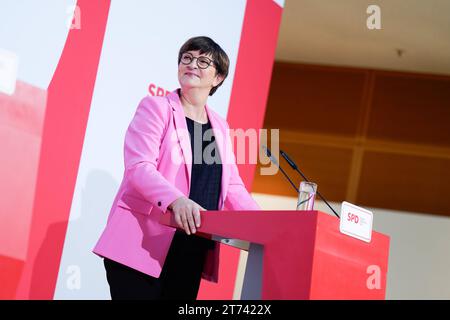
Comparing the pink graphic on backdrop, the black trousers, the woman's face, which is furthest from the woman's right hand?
the pink graphic on backdrop

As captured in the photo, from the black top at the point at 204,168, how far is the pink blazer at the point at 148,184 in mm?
41

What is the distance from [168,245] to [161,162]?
24 cm

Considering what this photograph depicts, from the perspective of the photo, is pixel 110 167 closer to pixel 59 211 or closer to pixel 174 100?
pixel 59 211

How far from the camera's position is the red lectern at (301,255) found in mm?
1506

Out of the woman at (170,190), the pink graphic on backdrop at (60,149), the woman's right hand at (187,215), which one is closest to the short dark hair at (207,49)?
the woman at (170,190)

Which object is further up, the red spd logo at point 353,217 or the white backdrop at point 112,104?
the white backdrop at point 112,104

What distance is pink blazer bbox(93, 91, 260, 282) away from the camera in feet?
6.28

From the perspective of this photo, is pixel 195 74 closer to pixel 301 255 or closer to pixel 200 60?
pixel 200 60

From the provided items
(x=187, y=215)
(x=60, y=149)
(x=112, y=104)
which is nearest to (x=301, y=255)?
(x=187, y=215)

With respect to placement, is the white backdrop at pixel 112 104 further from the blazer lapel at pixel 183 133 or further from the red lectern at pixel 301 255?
the red lectern at pixel 301 255

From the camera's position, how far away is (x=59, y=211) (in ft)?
8.14

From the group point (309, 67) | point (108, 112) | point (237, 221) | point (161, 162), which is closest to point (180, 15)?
point (108, 112)

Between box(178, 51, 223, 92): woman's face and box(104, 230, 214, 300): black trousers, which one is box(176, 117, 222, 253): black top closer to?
box(104, 230, 214, 300): black trousers
